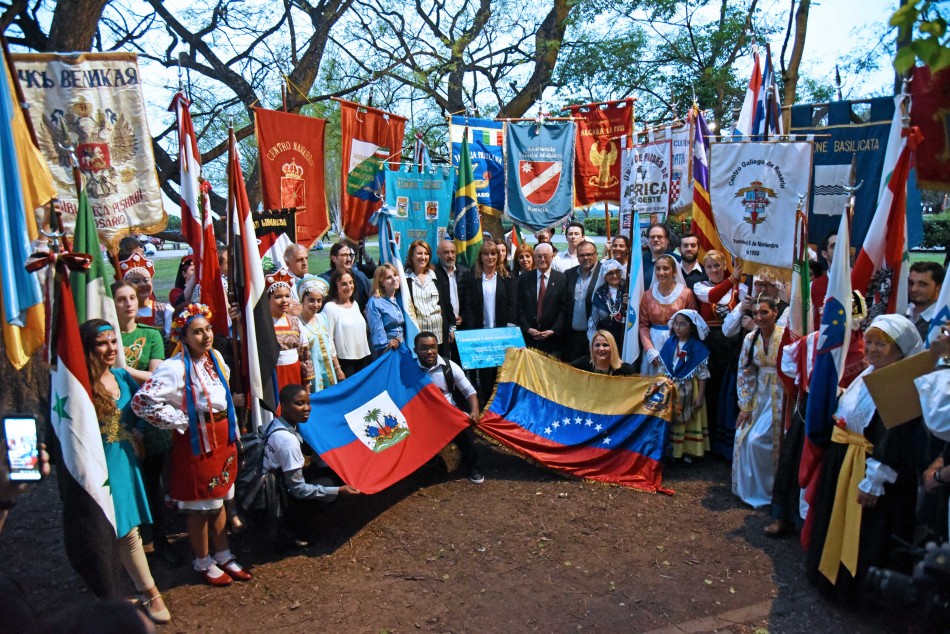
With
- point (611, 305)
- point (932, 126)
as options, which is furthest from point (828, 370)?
point (611, 305)

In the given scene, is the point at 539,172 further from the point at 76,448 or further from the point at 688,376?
the point at 76,448

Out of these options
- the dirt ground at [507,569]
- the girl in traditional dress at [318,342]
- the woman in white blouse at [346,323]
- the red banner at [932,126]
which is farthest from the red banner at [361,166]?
the red banner at [932,126]

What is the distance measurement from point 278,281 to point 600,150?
202 inches

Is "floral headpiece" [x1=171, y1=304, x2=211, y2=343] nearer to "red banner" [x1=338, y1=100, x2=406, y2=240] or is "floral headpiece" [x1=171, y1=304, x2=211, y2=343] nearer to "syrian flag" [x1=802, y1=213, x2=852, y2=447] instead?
"syrian flag" [x1=802, y1=213, x2=852, y2=447]

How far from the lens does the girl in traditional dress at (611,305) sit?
696 cm

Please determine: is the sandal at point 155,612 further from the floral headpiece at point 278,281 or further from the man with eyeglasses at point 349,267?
the man with eyeglasses at point 349,267

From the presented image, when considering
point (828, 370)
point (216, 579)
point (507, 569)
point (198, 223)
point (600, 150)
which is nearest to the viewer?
point (828, 370)

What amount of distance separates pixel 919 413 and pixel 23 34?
10804mm

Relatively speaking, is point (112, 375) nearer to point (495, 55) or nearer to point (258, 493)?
point (258, 493)

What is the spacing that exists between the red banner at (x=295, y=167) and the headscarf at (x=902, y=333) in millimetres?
5648

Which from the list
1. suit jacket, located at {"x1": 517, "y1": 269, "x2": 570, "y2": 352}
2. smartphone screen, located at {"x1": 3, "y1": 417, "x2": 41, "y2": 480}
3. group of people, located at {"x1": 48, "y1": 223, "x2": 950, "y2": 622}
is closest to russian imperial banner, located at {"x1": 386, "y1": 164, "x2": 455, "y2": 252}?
group of people, located at {"x1": 48, "y1": 223, "x2": 950, "y2": 622}

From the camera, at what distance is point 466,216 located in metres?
8.18

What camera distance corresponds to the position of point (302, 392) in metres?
4.87

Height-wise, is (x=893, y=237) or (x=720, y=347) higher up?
(x=893, y=237)
